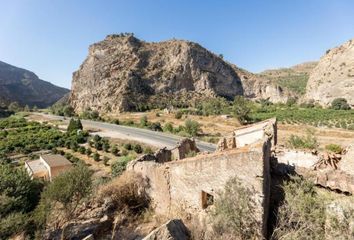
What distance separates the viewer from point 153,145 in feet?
169

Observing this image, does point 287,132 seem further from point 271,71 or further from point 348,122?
point 271,71

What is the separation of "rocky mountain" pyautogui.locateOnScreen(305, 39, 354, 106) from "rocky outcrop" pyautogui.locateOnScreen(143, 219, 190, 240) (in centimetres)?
10638

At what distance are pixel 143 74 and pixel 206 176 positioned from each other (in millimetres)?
113301

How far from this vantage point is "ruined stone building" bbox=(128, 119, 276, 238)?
10.6m

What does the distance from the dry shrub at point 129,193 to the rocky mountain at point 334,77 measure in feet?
338

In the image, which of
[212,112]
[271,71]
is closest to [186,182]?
[212,112]

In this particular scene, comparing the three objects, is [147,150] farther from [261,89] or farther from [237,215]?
[261,89]

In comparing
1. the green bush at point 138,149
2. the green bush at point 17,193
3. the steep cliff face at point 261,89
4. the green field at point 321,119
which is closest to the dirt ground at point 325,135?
the green field at point 321,119

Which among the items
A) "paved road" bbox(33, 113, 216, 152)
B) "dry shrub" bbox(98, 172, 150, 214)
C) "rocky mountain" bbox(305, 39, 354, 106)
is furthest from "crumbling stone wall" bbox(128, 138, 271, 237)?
"rocky mountain" bbox(305, 39, 354, 106)

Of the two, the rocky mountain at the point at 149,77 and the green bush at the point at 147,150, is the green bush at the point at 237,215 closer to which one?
the green bush at the point at 147,150

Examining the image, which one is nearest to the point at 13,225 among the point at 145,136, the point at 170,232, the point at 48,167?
the point at 170,232

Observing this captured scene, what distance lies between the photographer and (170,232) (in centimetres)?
949

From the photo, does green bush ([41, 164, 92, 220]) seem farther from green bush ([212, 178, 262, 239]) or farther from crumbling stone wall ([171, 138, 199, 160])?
green bush ([212, 178, 262, 239])

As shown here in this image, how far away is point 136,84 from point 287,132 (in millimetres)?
71585
